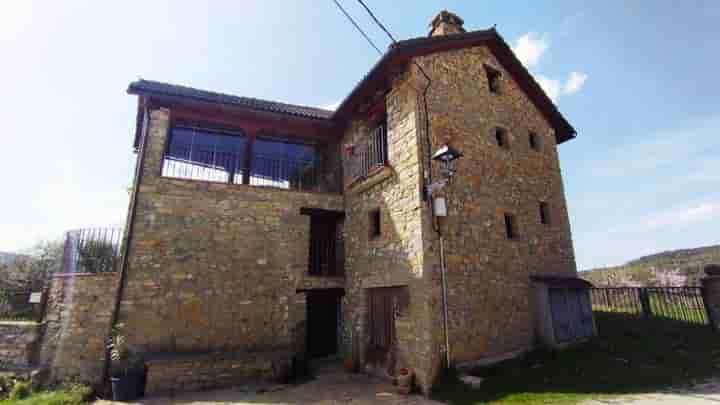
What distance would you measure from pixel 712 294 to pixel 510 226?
602cm

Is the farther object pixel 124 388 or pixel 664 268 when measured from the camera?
pixel 664 268

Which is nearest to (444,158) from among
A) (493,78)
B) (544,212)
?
(544,212)

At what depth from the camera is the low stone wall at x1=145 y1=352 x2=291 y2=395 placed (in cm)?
677

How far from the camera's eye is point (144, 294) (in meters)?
7.71

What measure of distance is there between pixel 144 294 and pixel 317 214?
493 cm

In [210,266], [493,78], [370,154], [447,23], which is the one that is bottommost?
[210,266]

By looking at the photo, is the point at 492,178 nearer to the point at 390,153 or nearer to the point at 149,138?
the point at 390,153

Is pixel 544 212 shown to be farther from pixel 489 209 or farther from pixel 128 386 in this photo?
pixel 128 386

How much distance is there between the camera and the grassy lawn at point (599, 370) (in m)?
5.43

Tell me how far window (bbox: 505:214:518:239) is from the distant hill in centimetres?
999

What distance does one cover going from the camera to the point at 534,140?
1026cm

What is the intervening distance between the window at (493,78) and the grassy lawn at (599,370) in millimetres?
7224

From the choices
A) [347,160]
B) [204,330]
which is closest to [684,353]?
[347,160]

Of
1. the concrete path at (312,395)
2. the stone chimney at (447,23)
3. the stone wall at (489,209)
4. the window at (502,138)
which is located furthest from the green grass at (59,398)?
the stone chimney at (447,23)
